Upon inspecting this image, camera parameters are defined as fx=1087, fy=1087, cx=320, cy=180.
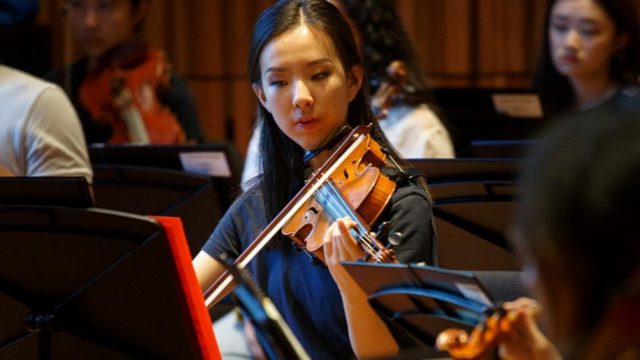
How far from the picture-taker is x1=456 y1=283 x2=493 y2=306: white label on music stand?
1163 mm

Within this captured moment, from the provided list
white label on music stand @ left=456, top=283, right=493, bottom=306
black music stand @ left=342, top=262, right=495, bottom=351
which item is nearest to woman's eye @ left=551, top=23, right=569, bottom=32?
black music stand @ left=342, top=262, right=495, bottom=351

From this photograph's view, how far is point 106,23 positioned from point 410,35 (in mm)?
1493

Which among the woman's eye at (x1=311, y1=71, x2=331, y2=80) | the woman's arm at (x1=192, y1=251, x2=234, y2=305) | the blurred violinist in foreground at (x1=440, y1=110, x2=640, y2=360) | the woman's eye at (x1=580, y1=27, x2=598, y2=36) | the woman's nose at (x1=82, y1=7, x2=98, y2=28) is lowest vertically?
the woman's eye at (x1=580, y1=27, x2=598, y2=36)

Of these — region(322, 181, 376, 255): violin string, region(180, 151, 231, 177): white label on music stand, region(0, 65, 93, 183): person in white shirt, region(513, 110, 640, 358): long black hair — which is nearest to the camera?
region(513, 110, 640, 358): long black hair

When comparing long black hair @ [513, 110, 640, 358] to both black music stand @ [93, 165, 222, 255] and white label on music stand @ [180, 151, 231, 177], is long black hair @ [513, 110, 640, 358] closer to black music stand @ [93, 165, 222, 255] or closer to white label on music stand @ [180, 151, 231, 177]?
black music stand @ [93, 165, 222, 255]

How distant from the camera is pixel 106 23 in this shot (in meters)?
3.82

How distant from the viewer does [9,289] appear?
1653 mm

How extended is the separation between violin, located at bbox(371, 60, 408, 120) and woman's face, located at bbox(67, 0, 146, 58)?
1.26 metres

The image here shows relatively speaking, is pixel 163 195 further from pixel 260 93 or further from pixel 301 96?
pixel 301 96

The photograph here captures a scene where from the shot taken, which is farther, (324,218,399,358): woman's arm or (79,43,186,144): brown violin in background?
(79,43,186,144): brown violin in background

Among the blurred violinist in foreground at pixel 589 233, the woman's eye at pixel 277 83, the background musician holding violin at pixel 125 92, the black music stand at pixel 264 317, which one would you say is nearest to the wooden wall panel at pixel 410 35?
the background musician holding violin at pixel 125 92

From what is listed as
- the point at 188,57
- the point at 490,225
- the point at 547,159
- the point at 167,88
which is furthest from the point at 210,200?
the point at 188,57

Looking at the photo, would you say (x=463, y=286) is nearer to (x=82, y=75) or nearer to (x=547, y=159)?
(x=547, y=159)

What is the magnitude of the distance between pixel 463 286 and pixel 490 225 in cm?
75
